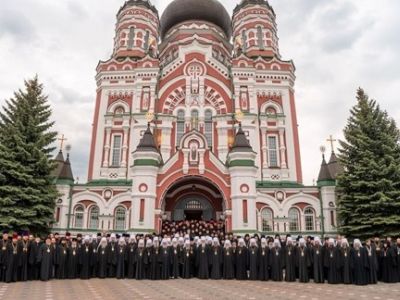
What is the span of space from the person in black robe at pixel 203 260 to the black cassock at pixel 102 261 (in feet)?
10.7

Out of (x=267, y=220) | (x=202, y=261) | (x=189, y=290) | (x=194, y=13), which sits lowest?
(x=189, y=290)

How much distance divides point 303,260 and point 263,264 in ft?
4.40

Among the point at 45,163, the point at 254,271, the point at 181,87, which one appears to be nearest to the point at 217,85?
the point at 181,87

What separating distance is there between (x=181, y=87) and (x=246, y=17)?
10.1 meters

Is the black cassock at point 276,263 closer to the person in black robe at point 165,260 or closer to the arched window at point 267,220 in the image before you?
the person in black robe at point 165,260

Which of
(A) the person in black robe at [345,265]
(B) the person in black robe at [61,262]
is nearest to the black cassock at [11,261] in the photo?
(B) the person in black robe at [61,262]

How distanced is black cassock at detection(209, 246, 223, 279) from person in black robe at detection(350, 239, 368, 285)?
4331 mm

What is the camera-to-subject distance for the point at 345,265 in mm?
11047

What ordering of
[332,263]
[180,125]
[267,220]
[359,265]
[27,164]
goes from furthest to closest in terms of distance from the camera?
[180,125] → [267,220] → [27,164] → [332,263] → [359,265]

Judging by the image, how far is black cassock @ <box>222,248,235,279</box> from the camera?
12.1 meters

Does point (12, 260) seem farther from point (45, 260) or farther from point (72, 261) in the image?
point (72, 261)

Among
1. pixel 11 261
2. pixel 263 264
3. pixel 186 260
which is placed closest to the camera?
pixel 11 261

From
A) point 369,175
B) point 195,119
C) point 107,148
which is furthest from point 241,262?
point 107,148

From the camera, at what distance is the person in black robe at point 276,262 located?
11.7m
